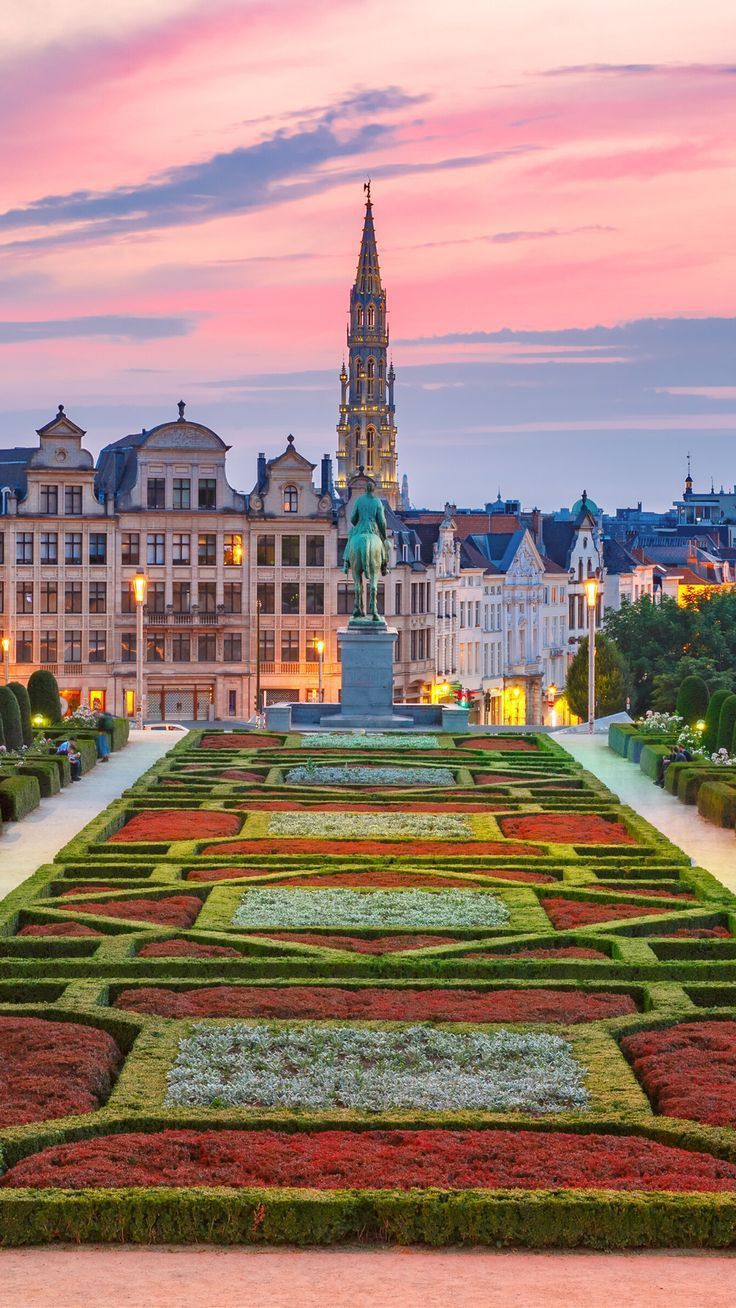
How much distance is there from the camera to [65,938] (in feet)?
67.2

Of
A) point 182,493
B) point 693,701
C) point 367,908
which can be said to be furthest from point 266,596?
point 367,908

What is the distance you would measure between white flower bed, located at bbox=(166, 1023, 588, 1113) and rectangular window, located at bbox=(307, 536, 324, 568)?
69536 millimetres

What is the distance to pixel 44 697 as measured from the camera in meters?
50.5

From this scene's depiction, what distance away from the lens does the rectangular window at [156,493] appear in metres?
84.8

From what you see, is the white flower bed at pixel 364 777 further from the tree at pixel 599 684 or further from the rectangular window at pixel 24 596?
the rectangular window at pixel 24 596

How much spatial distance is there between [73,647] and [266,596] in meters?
8.56

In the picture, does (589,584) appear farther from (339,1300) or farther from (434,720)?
(339,1300)

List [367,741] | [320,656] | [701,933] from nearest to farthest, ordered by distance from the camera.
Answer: [701,933] < [367,741] < [320,656]

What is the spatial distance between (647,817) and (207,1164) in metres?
21.5

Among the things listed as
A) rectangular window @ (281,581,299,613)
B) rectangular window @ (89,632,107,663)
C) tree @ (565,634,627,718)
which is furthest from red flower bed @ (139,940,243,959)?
rectangular window @ (281,581,299,613)

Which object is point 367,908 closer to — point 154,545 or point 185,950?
point 185,950

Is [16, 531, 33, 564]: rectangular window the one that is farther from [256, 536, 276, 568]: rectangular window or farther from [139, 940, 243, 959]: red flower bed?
[139, 940, 243, 959]: red flower bed

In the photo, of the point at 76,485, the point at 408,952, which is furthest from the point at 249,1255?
the point at 76,485

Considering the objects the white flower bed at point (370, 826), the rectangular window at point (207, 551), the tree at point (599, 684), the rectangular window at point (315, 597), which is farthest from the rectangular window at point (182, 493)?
the white flower bed at point (370, 826)
